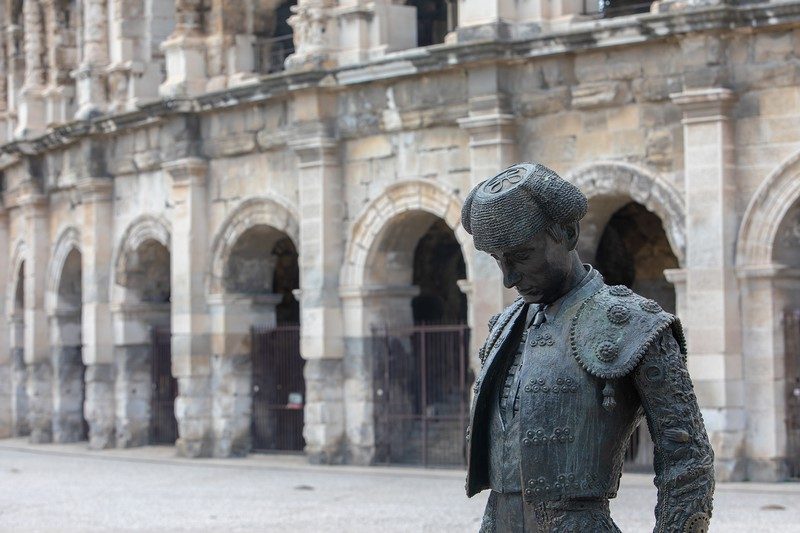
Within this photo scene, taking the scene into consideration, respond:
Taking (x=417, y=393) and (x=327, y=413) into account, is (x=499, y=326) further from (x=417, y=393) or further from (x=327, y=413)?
(x=327, y=413)

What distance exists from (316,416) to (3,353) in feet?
34.9

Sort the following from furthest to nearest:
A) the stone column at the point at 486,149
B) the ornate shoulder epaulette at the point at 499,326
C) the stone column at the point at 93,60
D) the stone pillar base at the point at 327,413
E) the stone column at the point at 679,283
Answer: the stone column at the point at 93,60 → the stone pillar base at the point at 327,413 → the stone column at the point at 486,149 → the stone column at the point at 679,283 → the ornate shoulder epaulette at the point at 499,326

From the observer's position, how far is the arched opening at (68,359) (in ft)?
87.2

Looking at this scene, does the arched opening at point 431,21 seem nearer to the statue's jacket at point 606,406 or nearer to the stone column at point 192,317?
the stone column at point 192,317

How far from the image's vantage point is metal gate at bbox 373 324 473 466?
19953mm

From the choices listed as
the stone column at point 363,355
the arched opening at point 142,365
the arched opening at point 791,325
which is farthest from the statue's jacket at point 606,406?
the arched opening at point 142,365

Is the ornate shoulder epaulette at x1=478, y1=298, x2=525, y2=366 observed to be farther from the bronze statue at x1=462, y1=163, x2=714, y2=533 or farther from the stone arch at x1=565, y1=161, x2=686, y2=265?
the stone arch at x1=565, y1=161, x2=686, y2=265

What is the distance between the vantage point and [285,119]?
21344 millimetres

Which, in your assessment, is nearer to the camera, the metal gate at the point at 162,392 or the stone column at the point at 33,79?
the metal gate at the point at 162,392

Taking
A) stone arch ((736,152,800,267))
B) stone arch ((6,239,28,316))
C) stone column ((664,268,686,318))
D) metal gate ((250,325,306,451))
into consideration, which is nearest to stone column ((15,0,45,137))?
stone arch ((6,239,28,316))

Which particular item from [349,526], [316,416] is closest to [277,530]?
[349,526]

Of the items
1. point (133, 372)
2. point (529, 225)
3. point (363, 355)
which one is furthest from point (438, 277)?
point (529, 225)

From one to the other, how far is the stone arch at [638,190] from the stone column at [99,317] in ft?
29.9

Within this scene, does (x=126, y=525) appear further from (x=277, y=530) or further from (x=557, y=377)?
(x=557, y=377)
